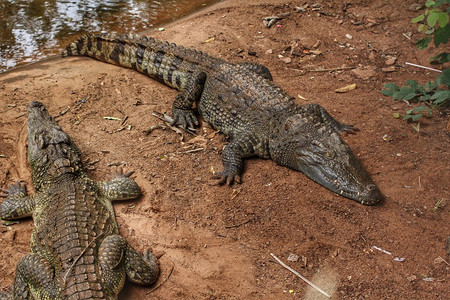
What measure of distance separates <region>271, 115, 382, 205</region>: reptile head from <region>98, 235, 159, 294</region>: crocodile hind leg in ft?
5.97

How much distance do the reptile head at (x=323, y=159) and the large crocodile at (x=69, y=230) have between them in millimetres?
1722

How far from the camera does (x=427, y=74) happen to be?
5625 millimetres

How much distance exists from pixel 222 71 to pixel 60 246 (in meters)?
3.00

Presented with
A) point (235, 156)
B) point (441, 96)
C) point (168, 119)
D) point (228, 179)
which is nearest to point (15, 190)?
point (168, 119)

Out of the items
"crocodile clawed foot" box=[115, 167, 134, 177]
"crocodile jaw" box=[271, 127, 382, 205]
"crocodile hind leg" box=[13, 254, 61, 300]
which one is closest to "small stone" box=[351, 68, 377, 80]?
"crocodile jaw" box=[271, 127, 382, 205]

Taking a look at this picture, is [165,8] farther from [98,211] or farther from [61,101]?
[98,211]

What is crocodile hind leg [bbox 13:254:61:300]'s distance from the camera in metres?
3.09

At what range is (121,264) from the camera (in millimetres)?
3285

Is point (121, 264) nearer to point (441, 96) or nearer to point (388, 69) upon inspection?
point (441, 96)

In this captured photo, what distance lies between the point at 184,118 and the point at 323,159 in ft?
6.40

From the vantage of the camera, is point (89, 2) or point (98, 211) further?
point (89, 2)

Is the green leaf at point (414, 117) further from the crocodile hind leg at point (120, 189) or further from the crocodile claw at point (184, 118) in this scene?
the crocodile hind leg at point (120, 189)

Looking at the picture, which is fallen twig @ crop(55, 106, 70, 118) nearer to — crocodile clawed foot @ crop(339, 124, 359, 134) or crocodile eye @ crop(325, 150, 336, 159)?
crocodile eye @ crop(325, 150, 336, 159)

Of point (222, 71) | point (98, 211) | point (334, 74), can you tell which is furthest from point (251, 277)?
point (334, 74)
